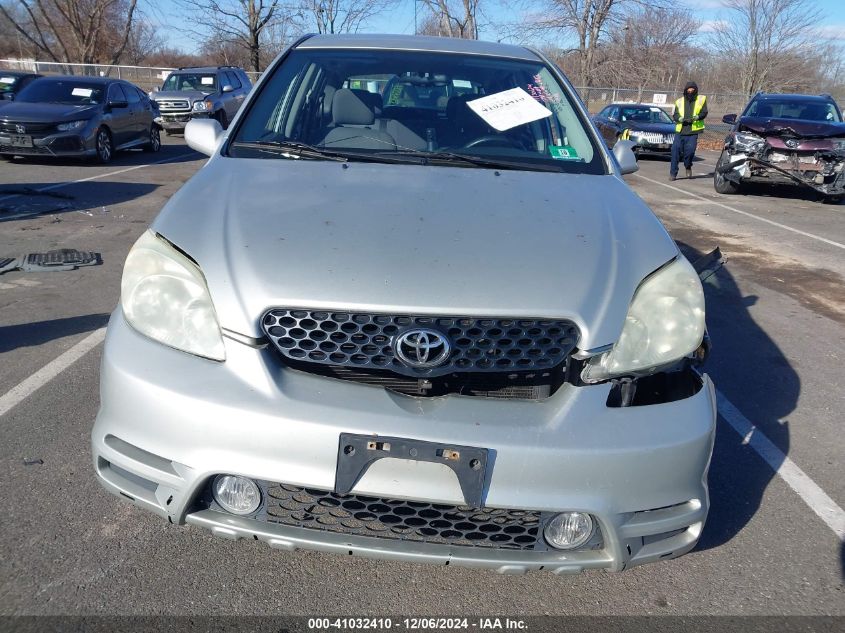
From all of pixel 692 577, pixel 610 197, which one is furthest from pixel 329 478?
pixel 610 197

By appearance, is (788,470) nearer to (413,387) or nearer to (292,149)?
(413,387)

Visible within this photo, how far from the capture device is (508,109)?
3549 millimetres

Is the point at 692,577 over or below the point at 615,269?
below

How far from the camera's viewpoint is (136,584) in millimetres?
2309

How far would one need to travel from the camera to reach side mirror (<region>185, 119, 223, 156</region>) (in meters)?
3.58

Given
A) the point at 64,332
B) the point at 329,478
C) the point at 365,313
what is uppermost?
the point at 365,313

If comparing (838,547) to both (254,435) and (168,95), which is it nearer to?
(254,435)

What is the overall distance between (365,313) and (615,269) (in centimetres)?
83

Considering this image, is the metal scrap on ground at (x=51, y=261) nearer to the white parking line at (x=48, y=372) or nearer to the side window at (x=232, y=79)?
the white parking line at (x=48, y=372)

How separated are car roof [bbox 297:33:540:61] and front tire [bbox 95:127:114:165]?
392 inches

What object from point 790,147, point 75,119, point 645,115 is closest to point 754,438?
point 790,147

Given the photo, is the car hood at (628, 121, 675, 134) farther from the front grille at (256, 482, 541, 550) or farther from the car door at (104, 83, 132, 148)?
the front grille at (256, 482, 541, 550)

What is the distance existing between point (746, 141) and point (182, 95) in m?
13.5

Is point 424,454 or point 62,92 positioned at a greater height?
point 424,454
